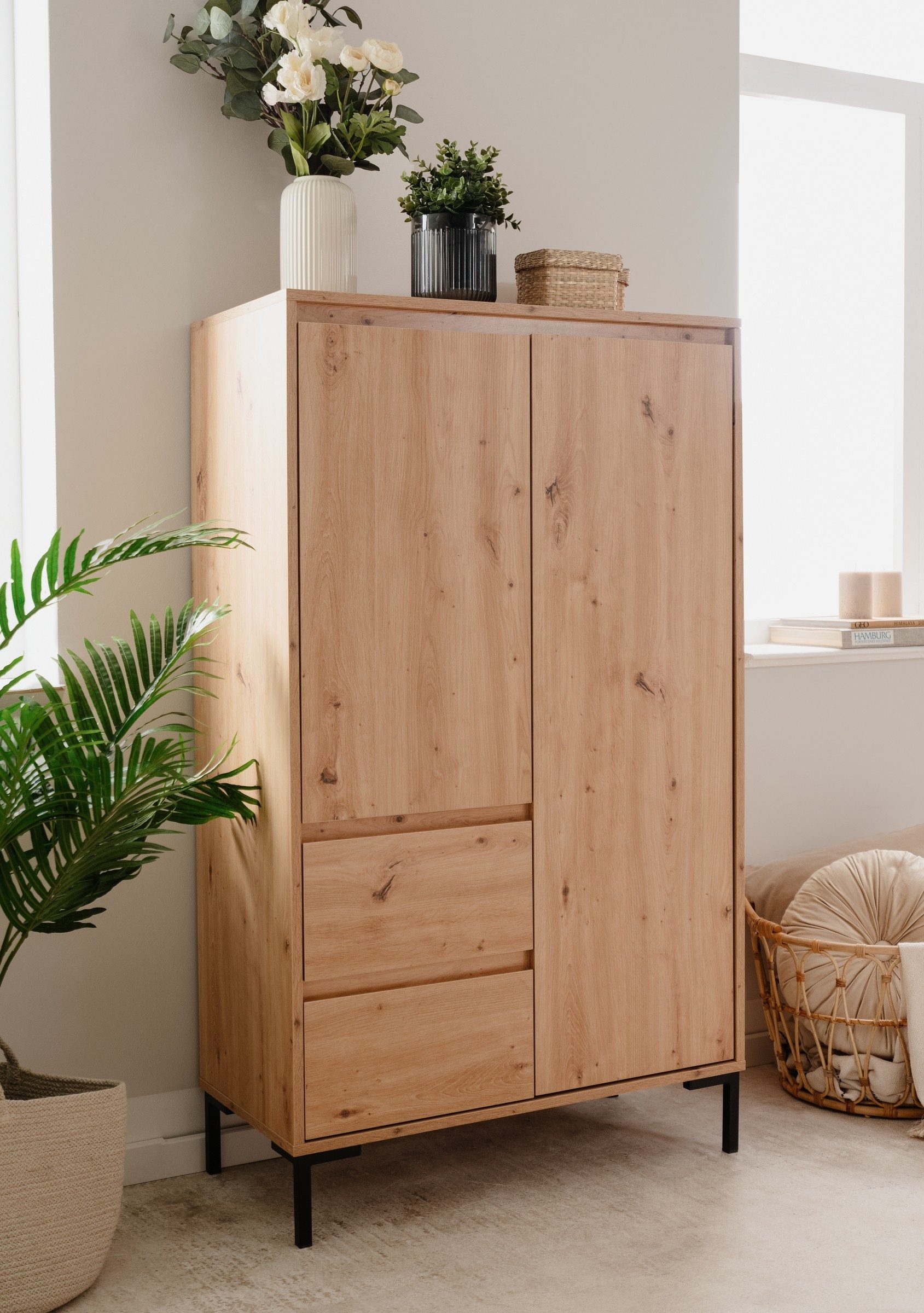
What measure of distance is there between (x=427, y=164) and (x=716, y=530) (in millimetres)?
928

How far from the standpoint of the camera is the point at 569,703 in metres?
2.40

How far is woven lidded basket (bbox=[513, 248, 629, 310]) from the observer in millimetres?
2463

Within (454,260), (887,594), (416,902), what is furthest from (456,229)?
(887,594)

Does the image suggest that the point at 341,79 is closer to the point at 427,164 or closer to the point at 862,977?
the point at 427,164

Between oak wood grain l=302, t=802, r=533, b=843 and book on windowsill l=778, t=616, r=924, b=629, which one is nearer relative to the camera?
oak wood grain l=302, t=802, r=533, b=843

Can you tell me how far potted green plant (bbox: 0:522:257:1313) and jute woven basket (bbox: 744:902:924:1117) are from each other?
1240 mm

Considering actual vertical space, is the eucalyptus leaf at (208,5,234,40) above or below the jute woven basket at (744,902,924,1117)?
above

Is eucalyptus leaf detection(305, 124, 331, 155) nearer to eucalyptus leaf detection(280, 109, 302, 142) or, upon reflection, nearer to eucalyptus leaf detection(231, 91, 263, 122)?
eucalyptus leaf detection(280, 109, 302, 142)

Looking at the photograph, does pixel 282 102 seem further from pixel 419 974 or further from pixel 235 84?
pixel 419 974

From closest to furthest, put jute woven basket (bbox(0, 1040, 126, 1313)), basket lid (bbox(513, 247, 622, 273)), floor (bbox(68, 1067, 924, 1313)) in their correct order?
jute woven basket (bbox(0, 1040, 126, 1313))
floor (bbox(68, 1067, 924, 1313))
basket lid (bbox(513, 247, 622, 273))

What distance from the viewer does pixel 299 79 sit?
7.50 ft

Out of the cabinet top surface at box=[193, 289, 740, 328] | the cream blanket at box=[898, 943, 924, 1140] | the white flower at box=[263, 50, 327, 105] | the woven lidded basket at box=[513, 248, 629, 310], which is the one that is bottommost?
the cream blanket at box=[898, 943, 924, 1140]

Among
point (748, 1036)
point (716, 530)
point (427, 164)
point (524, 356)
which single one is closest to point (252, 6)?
point (427, 164)

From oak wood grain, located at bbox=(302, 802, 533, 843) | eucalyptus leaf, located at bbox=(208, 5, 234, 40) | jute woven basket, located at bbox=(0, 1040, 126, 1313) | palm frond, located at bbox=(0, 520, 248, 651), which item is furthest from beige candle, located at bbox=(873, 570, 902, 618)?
jute woven basket, located at bbox=(0, 1040, 126, 1313)
